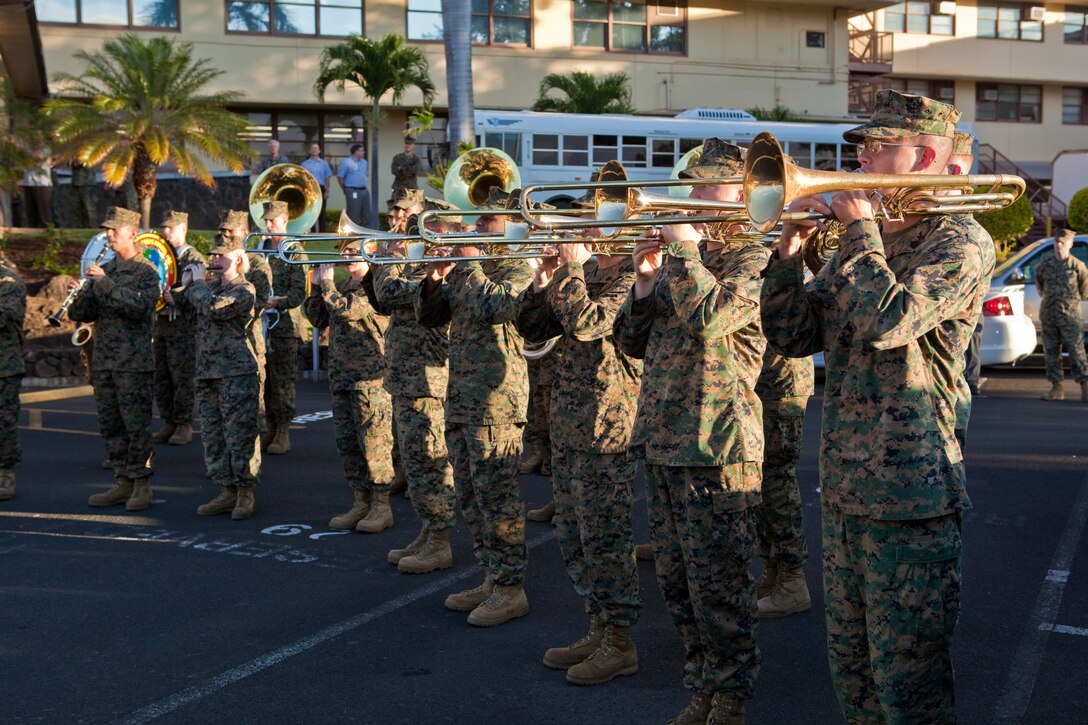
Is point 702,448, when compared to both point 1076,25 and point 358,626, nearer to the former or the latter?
point 358,626

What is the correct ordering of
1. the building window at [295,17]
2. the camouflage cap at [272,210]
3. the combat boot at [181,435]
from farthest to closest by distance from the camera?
the building window at [295,17], the combat boot at [181,435], the camouflage cap at [272,210]

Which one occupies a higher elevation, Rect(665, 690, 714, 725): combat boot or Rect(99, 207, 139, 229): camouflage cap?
Rect(99, 207, 139, 229): camouflage cap

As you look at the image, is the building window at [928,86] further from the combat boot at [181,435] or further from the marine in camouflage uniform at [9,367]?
the marine in camouflage uniform at [9,367]

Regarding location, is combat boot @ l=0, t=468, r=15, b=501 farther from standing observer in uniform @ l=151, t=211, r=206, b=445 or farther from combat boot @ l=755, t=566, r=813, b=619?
combat boot @ l=755, t=566, r=813, b=619

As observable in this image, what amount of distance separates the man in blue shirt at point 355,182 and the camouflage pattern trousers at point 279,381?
11.1 metres

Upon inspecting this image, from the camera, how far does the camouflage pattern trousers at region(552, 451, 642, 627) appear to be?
5051mm

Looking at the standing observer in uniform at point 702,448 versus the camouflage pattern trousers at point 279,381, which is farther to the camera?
the camouflage pattern trousers at point 279,381

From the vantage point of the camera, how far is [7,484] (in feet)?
29.3

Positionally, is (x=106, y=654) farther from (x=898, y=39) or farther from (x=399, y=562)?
(x=898, y=39)

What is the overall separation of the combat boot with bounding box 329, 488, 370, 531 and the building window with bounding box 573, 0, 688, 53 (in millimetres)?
A: 24135

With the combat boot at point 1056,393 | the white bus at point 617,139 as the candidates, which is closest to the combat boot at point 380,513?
the combat boot at point 1056,393

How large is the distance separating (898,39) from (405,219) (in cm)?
3273

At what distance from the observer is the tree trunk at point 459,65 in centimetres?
1788

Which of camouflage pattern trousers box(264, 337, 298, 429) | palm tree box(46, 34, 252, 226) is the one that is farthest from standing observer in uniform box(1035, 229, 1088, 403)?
palm tree box(46, 34, 252, 226)
